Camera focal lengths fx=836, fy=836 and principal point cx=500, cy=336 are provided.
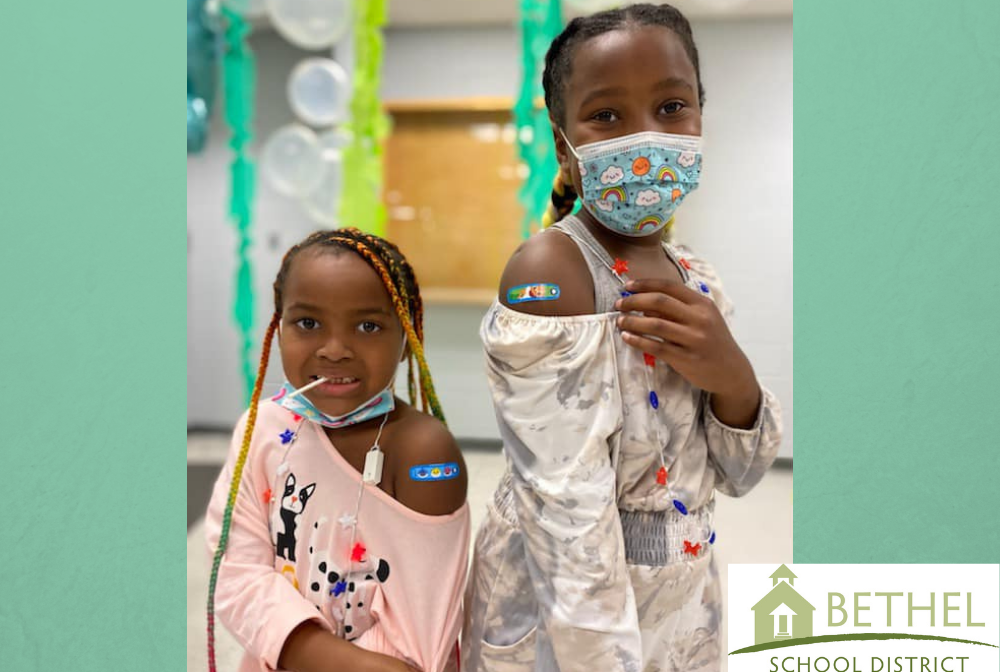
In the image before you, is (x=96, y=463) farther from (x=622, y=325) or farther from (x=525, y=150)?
(x=525, y=150)

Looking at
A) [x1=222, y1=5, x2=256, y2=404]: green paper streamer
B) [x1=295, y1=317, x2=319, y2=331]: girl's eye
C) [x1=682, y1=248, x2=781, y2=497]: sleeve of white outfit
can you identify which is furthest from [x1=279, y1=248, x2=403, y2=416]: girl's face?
[x1=222, y1=5, x2=256, y2=404]: green paper streamer

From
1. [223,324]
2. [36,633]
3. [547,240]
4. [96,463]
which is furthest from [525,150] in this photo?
[223,324]

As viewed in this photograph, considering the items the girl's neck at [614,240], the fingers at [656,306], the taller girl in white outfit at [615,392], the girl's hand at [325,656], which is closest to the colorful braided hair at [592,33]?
the taller girl in white outfit at [615,392]

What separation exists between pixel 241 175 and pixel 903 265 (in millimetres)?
1851

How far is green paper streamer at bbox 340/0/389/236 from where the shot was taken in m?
2.02

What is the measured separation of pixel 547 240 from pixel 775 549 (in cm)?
63

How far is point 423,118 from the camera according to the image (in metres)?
2.19

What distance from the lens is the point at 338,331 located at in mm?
1030

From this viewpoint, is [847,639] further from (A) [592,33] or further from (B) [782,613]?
(A) [592,33]

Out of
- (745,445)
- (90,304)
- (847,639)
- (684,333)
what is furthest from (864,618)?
(90,304)

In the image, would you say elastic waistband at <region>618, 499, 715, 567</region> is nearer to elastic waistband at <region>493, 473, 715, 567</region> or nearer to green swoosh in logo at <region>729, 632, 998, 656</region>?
elastic waistband at <region>493, 473, 715, 567</region>

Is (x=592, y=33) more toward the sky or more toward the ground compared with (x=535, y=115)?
more toward the ground

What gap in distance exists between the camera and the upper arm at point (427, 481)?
1.02 metres

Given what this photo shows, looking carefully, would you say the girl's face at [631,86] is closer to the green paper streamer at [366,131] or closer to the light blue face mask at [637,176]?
the light blue face mask at [637,176]
